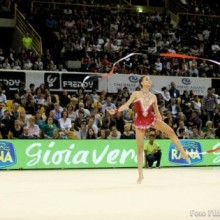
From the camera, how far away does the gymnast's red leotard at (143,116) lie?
9.63 meters

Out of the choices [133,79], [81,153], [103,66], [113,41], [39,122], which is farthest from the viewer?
[113,41]

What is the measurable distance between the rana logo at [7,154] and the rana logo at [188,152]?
447cm

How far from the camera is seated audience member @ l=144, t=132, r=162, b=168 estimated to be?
583 inches

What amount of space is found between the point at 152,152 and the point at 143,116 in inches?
212

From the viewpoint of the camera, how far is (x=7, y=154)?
46.2 ft

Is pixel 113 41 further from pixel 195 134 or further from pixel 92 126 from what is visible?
pixel 92 126

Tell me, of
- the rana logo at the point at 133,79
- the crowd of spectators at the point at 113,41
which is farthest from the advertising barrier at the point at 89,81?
the crowd of spectators at the point at 113,41

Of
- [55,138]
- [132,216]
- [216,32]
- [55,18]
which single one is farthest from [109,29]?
[132,216]

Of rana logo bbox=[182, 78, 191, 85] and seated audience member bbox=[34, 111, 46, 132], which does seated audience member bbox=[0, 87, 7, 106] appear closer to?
seated audience member bbox=[34, 111, 46, 132]

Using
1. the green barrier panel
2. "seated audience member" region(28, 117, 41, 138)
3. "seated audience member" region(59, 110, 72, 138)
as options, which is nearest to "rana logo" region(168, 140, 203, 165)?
the green barrier panel

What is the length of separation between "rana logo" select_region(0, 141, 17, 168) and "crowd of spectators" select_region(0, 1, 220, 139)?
0.77 meters

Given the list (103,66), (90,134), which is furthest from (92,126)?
(103,66)

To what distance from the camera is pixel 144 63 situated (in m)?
21.3

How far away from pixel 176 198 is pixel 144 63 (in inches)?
579
